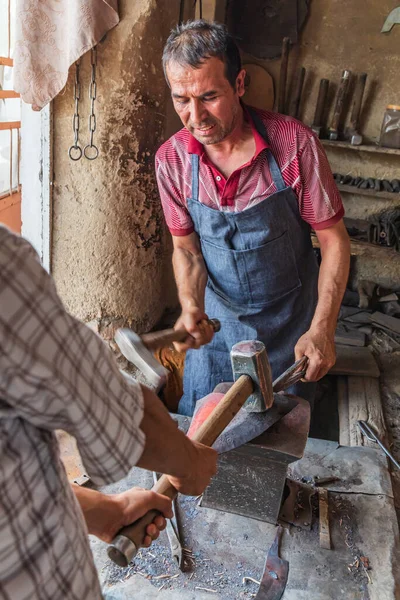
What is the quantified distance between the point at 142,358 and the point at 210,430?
1.04 ft

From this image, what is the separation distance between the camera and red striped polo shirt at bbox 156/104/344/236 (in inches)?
95.4

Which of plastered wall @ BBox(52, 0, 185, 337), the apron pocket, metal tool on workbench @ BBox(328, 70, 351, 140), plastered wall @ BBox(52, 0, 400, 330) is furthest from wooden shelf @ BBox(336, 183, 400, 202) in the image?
the apron pocket

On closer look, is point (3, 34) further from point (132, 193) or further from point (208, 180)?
point (208, 180)

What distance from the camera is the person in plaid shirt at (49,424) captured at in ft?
2.62

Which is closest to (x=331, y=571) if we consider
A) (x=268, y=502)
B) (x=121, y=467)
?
(x=268, y=502)

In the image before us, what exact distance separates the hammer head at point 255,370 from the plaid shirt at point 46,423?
2.61ft

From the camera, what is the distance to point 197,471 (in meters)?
1.32

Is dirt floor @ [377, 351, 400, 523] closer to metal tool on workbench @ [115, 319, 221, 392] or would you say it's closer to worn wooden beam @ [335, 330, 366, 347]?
worn wooden beam @ [335, 330, 366, 347]

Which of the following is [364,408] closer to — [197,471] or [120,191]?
[120,191]

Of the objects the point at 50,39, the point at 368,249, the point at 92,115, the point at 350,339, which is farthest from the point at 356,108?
the point at 50,39

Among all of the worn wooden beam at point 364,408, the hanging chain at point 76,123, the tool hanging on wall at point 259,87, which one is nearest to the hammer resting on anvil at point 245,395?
the worn wooden beam at point 364,408

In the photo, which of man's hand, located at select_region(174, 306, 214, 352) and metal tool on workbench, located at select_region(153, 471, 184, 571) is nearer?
metal tool on workbench, located at select_region(153, 471, 184, 571)

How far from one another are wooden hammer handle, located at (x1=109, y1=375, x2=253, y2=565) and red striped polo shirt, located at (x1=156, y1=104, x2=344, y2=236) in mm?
1009

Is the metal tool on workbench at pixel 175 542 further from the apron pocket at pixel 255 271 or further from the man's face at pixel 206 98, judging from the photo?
the man's face at pixel 206 98
